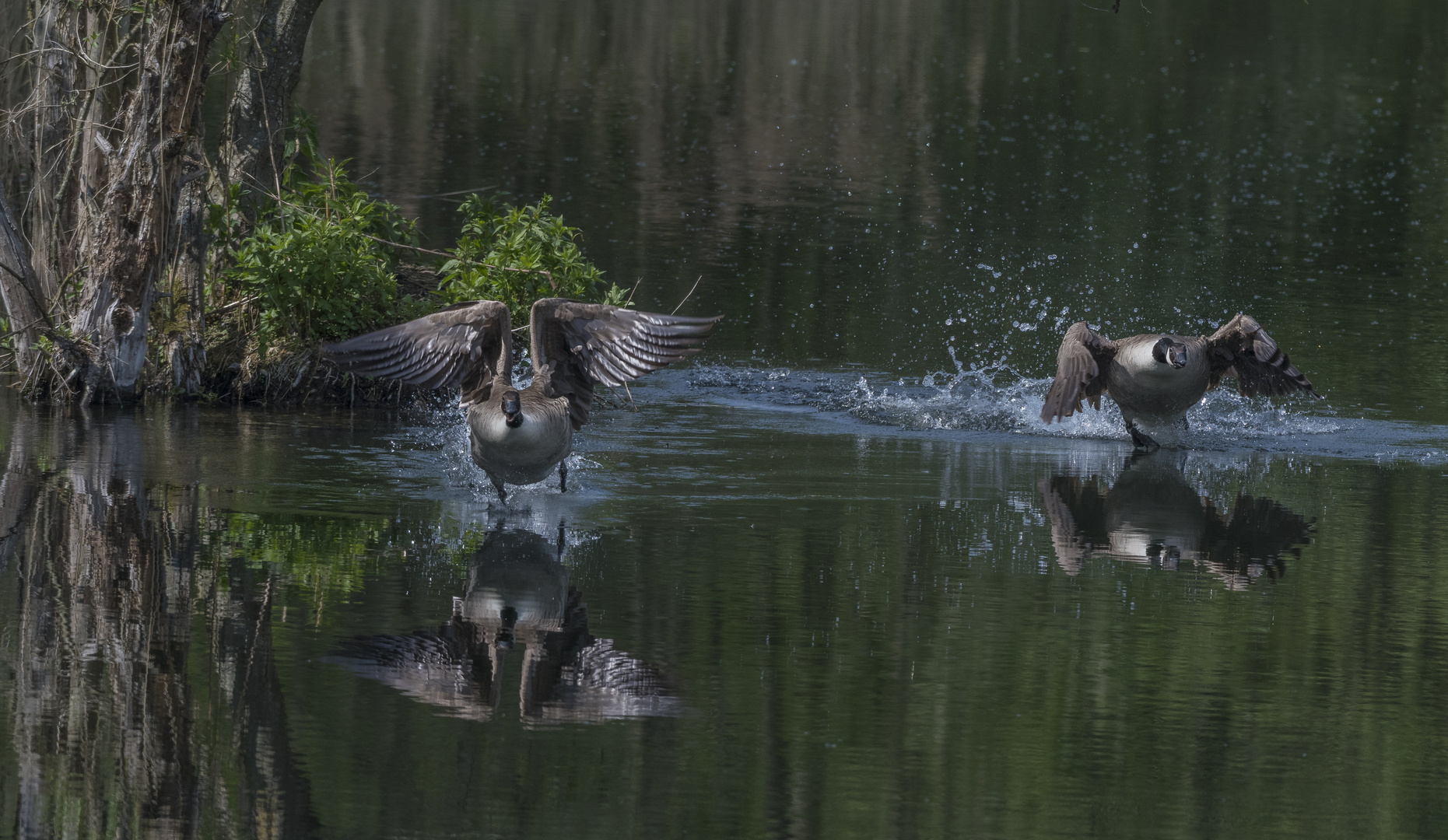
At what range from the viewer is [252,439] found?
1124 centimetres

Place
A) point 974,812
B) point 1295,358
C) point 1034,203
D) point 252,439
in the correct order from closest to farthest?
1. point 974,812
2. point 252,439
3. point 1295,358
4. point 1034,203

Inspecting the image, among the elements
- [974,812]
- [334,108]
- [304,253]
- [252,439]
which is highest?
[334,108]

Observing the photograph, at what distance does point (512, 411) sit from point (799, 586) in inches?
68.0

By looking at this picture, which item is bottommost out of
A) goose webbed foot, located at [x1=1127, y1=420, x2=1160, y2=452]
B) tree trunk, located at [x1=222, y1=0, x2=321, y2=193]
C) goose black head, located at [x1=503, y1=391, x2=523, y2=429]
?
goose webbed foot, located at [x1=1127, y1=420, x2=1160, y2=452]

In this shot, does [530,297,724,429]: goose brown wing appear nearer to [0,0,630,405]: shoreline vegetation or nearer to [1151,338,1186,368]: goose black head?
[0,0,630,405]: shoreline vegetation

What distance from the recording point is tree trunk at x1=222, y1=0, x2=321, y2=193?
12.8 meters

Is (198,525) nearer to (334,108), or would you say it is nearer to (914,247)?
(914,247)

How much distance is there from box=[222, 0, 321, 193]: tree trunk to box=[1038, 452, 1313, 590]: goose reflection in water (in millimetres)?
6053

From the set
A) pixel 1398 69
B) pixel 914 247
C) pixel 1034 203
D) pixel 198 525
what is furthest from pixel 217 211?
pixel 1398 69

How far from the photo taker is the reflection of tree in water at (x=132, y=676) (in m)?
5.51

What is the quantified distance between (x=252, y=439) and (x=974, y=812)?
22.0 ft

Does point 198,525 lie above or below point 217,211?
below

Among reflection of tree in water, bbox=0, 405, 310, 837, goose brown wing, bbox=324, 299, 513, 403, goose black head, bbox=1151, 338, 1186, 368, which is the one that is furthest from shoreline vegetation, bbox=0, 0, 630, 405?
goose black head, bbox=1151, 338, 1186, 368

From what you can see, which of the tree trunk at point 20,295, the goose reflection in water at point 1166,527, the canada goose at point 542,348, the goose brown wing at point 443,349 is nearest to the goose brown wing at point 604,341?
the canada goose at point 542,348
